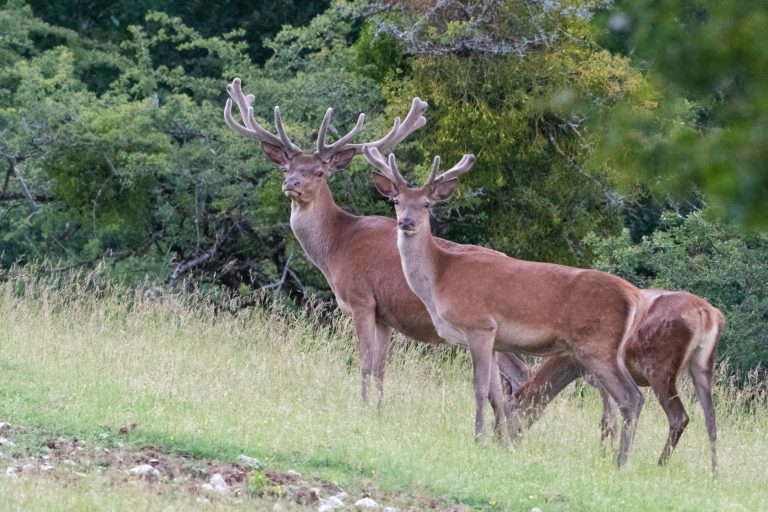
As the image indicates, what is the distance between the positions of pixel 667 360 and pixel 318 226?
10.8 feet

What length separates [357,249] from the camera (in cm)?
1129

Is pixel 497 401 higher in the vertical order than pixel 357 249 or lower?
lower

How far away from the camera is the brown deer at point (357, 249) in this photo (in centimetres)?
1093

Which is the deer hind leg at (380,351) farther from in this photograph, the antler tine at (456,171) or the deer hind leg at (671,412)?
the deer hind leg at (671,412)

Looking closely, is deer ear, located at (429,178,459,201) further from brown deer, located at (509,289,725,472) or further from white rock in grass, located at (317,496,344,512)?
white rock in grass, located at (317,496,344,512)

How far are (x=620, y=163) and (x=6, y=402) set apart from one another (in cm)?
571

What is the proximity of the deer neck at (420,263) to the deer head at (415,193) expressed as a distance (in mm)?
75

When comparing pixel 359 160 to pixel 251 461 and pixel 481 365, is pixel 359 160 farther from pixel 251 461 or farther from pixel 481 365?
pixel 251 461

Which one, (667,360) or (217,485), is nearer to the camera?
(217,485)

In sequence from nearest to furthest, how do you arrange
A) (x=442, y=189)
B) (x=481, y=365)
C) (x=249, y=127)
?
1. (x=481, y=365)
2. (x=442, y=189)
3. (x=249, y=127)

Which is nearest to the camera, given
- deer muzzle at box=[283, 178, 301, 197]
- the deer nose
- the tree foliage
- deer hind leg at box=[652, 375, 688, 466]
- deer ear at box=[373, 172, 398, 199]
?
the tree foliage

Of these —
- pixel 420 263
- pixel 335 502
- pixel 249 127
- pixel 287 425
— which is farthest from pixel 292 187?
pixel 335 502

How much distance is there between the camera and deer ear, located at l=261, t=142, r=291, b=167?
11.7m

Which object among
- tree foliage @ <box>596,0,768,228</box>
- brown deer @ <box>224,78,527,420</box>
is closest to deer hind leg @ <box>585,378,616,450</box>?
brown deer @ <box>224,78,527,420</box>
